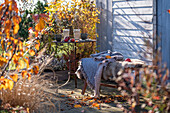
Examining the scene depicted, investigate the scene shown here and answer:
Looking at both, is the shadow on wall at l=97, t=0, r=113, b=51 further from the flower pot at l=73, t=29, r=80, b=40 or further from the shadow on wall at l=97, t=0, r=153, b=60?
the flower pot at l=73, t=29, r=80, b=40

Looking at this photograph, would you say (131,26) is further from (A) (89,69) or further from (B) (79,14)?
(B) (79,14)

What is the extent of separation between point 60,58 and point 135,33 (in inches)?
72.8

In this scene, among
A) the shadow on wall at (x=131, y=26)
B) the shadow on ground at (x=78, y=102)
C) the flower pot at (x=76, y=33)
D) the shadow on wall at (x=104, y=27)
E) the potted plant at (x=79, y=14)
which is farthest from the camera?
the potted plant at (x=79, y=14)

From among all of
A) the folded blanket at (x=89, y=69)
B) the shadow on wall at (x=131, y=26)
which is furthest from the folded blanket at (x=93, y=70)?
the shadow on wall at (x=131, y=26)

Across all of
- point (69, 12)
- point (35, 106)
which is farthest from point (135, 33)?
point (35, 106)

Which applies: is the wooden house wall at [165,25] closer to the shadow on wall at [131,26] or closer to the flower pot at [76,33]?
the shadow on wall at [131,26]

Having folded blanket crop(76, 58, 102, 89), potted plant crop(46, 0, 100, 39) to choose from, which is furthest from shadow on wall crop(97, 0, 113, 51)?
folded blanket crop(76, 58, 102, 89)

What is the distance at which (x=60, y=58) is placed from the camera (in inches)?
234

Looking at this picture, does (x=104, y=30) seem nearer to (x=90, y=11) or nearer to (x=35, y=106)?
(x=90, y=11)

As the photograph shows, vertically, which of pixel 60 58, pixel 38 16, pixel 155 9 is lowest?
pixel 60 58

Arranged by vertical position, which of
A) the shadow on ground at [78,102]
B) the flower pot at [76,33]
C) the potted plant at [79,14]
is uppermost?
the potted plant at [79,14]

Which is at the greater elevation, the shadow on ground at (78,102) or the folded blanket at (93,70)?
the folded blanket at (93,70)

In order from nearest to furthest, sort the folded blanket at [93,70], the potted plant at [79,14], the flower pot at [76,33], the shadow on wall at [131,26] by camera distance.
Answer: the folded blanket at [93,70] → the shadow on wall at [131,26] → the flower pot at [76,33] → the potted plant at [79,14]

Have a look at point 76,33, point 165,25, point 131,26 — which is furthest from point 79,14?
point 165,25
